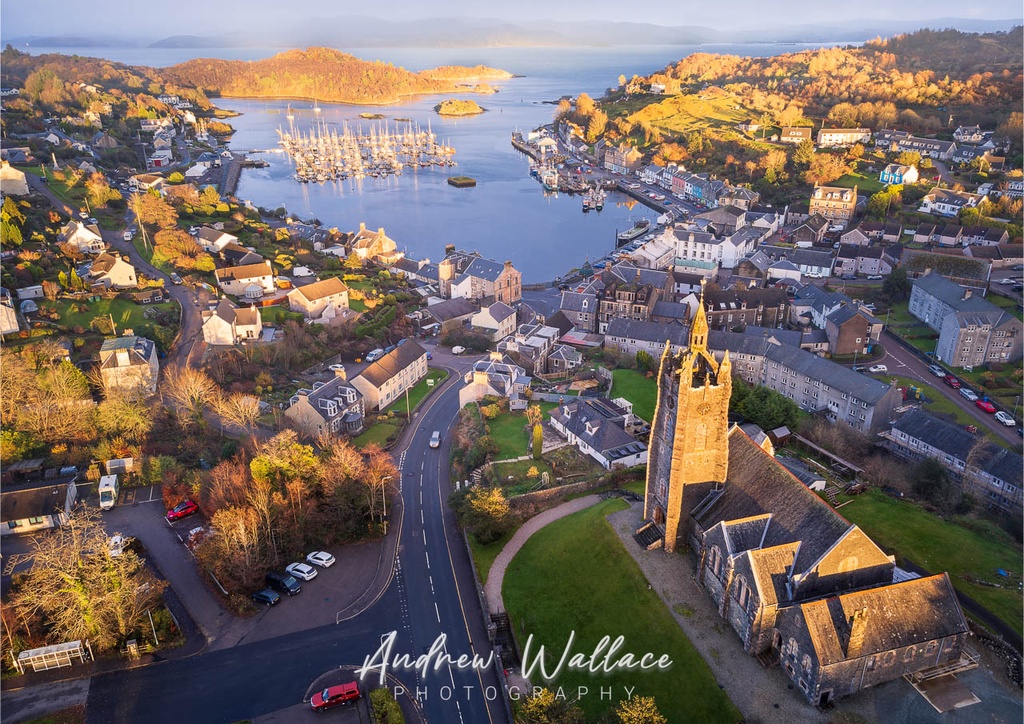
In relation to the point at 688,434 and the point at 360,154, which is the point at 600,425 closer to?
the point at 688,434

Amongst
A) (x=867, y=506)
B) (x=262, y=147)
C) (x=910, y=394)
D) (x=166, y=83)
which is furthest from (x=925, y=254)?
(x=166, y=83)

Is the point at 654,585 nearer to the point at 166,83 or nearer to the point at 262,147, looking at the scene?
the point at 262,147

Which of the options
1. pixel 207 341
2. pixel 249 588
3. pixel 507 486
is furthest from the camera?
pixel 207 341

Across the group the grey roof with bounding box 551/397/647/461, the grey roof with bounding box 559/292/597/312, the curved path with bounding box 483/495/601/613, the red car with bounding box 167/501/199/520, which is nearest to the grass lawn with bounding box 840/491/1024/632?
the grey roof with bounding box 551/397/647/461

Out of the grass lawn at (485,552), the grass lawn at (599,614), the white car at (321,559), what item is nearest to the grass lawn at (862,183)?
the grass lawn at (599,614)

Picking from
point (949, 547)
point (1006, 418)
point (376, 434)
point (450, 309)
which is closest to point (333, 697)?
point (376, 434)

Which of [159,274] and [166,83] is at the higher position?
[166,83]
